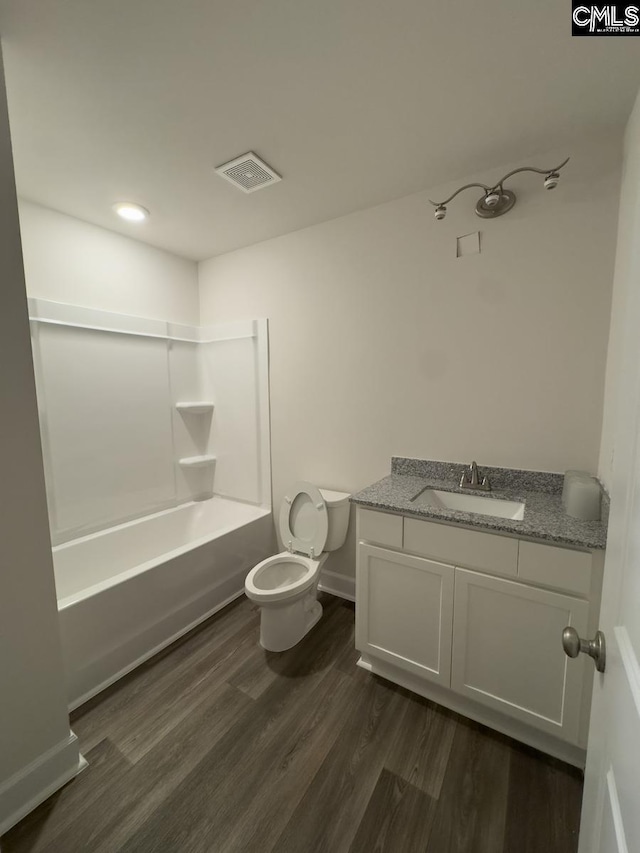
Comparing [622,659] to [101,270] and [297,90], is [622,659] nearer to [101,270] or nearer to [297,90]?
[297,90]

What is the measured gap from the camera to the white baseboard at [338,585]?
7.51 feet

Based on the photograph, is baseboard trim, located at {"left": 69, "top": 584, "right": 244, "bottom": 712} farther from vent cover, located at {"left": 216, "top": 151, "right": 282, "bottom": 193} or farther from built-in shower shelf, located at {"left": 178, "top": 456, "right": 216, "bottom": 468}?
vent cover, located at {"left": 216, "top": 151, "right": 282, "bottom": 193}

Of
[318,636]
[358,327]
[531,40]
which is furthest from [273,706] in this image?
[531,40]

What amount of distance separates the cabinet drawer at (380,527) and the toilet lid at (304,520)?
0.52 metres

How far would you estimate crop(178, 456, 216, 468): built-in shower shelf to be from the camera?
2.71m

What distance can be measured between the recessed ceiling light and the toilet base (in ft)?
7.87

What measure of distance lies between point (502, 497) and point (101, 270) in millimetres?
2761

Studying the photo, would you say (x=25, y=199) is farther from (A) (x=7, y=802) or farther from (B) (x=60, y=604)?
(A) (x=7, y=802)

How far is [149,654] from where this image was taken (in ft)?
5.89

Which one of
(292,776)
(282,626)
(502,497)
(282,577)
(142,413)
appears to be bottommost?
(292,776)

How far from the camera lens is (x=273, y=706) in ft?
4.95

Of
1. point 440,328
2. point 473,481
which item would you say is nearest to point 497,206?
point 440,328

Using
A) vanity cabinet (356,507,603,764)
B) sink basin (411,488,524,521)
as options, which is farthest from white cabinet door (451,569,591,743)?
sink basin (411,488,524,521)

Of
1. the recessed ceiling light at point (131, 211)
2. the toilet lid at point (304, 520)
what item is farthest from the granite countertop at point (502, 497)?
the recessed ceiling light at point (131, 211)
